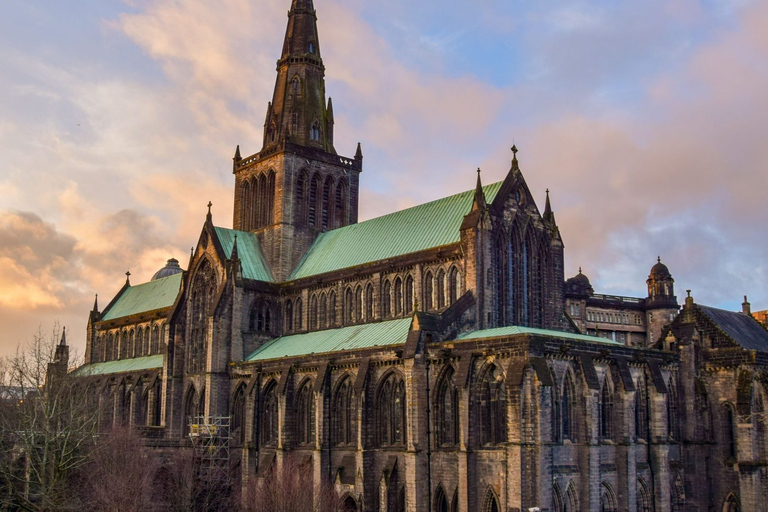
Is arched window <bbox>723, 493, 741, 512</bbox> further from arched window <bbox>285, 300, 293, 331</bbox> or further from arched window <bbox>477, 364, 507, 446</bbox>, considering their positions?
arched window <bbox>285, 300, 293, 331</bbox>

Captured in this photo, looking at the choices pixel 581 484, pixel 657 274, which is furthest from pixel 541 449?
pixel 657 274

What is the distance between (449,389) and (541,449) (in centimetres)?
787

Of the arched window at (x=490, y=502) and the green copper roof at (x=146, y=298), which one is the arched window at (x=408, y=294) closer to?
the arched window at (x=490, y=502)

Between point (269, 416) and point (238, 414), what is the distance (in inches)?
171

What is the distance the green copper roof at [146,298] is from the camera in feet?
308

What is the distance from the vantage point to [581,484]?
166 feet

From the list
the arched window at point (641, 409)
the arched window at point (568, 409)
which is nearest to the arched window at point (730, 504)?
the arched window at point (641, 409)

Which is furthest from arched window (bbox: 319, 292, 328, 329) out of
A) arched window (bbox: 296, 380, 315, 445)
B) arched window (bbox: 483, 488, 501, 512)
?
arched window (bbox: 483, 488, 501, 512)

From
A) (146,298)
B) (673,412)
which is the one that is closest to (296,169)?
(146,298)

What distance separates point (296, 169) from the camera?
79.8 m

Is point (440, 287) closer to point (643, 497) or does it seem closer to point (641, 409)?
point (641, 409)

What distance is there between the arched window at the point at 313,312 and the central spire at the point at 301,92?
1574 cm

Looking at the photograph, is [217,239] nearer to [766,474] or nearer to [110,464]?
[110,464]

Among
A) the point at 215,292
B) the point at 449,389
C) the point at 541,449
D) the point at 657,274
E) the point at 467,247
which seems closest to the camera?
the point at 541,449
